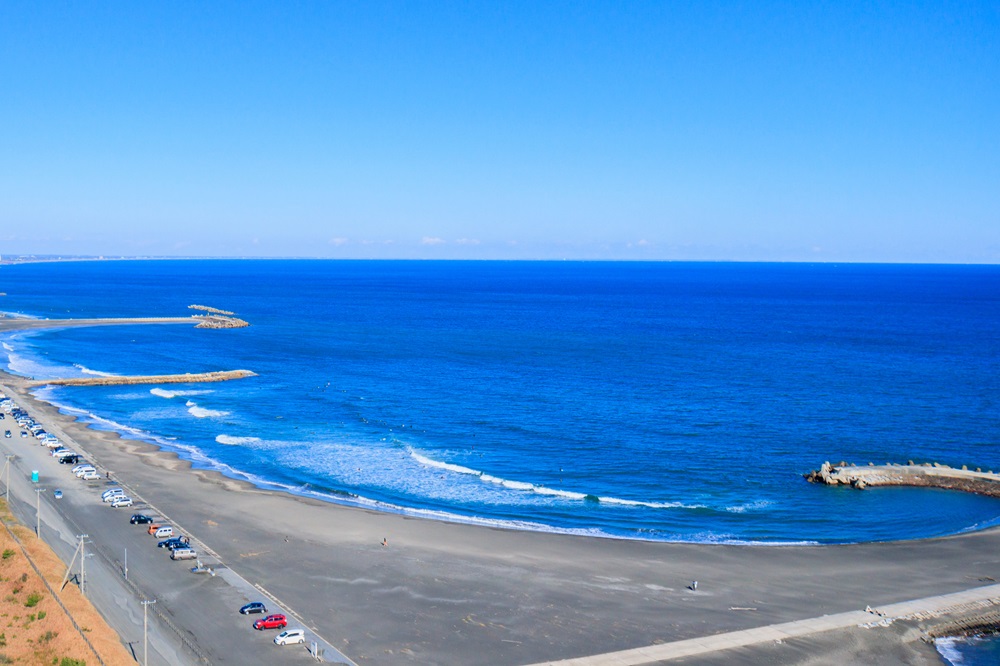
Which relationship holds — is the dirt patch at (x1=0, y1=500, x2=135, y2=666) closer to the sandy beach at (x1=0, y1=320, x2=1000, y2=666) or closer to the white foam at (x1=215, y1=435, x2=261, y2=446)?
the sandy beach at (x1=0, y1=320, x2=1000, y2=666)

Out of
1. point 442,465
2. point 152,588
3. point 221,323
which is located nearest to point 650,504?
point 442,465

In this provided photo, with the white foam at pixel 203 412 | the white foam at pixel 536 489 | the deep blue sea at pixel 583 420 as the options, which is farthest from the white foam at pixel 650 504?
the white foam at pixel 203 412

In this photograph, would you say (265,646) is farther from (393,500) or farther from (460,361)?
(460,361)

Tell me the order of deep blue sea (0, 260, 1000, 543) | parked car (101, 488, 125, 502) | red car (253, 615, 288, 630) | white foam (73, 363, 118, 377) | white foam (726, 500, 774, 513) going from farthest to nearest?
white foam (73, 363, 118, 377) → deep blue sea (0, 260, 1000, 543) → white foam (726, 500, 774, 513) → parked car (101, 488, 125, 502) → red car (253, 615, 288, 630)

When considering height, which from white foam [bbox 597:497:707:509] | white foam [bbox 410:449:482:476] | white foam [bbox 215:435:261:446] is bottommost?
white foam [bbox 597:497:707:509]

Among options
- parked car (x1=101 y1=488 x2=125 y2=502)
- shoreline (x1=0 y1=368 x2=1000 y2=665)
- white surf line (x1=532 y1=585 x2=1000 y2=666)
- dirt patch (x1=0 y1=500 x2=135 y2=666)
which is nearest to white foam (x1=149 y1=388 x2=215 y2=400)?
shoreline (x1=0 y1=368 x2=1000 y2=665)

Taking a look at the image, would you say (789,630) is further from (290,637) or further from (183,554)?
(183,554)
